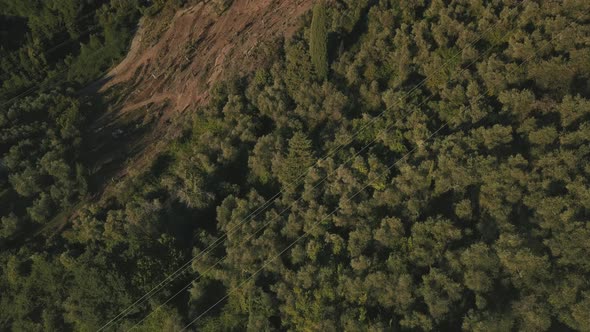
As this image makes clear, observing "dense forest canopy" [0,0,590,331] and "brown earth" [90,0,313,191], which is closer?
"dense forest canopy" [0,0,590,331]

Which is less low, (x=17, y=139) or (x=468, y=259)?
(x=17, y=139)

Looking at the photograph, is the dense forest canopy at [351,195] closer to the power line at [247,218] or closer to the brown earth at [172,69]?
the power line at [247,218]

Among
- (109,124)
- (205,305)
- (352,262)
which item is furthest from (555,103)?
(109,124)

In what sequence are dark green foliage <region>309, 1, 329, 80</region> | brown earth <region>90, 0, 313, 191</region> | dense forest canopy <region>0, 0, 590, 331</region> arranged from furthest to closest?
brown earth <region>90, 0, 313, 191</region>
dark green foliage <region>309, 1, 329, 80</region>
dense forest canopy <region>0, 0, 590, 331</region>

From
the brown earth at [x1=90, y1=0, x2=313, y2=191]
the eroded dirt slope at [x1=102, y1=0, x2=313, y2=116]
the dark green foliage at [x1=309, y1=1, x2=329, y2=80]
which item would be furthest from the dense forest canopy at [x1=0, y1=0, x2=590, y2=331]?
the eroded dirt slope at [x1=102, y1=0, x2=313, y2=116]

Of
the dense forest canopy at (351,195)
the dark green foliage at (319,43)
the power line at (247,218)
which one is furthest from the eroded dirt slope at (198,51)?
the power line at (247,218)

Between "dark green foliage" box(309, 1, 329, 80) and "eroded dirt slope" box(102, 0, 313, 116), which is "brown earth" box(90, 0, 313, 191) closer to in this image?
"eroded dirt slope" box(102, 0, 313, 116)

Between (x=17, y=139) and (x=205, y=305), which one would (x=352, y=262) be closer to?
(x=205, y=305)

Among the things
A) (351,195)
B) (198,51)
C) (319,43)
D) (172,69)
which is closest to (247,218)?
(351,195)
